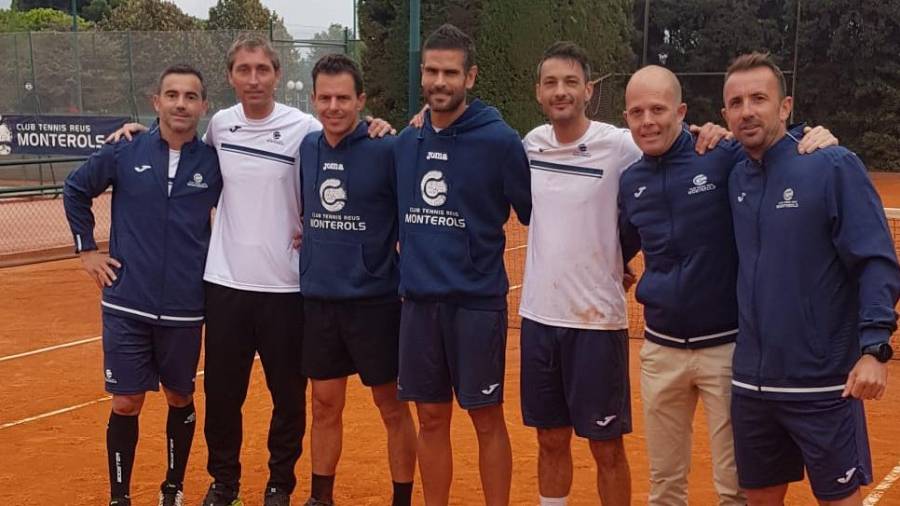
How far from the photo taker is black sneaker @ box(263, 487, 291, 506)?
5777 mm

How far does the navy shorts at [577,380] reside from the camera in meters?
4.72

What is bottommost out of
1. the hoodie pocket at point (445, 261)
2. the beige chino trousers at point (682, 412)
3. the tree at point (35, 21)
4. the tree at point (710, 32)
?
the beige chino trousers at point (682, 412)

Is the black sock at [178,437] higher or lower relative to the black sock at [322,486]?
higher

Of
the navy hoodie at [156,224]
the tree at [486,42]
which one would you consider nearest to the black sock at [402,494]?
the navy hoodie at [156,224]

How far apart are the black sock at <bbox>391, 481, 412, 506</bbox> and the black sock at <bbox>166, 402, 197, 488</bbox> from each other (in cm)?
110

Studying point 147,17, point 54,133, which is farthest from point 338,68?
point 147,17

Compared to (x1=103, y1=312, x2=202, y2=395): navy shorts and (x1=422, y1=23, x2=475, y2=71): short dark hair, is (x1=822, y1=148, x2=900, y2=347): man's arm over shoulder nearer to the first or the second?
(x1=422, y1=23, x2=475, y2=71): short dark hair

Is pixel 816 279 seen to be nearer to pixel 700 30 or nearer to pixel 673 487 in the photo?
pixel 673 487

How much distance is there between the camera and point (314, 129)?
222 inches

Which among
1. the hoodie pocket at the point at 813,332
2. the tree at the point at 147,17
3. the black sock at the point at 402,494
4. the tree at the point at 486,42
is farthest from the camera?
the tree at the point at 147,17

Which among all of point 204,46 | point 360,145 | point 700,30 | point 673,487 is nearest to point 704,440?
point 673,487

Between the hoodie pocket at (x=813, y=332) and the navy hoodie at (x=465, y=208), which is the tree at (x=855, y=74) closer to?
the navy hoodie at (x=465, y=208)

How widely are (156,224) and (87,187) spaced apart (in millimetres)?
449

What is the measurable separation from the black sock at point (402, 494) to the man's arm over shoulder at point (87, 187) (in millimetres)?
1968
